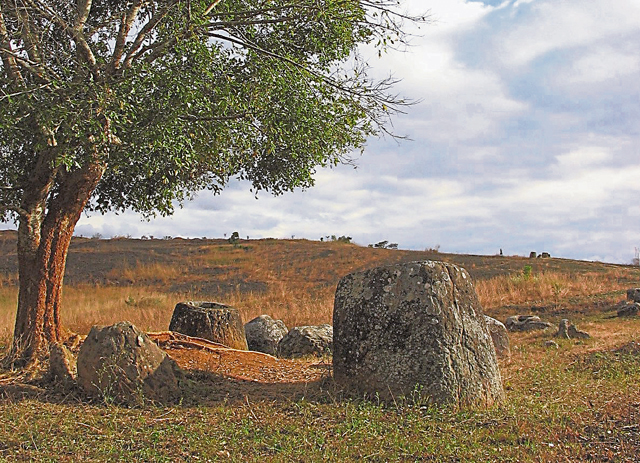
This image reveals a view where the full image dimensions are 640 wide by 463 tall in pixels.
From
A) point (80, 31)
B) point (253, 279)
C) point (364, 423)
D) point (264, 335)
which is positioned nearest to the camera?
point (364, 423)

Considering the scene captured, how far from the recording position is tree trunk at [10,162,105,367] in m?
12.0

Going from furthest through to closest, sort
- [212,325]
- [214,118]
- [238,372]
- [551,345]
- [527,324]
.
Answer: [527,324] < [551,345] < [212,325] < [214,118] < [238,372]

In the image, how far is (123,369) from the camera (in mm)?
8898

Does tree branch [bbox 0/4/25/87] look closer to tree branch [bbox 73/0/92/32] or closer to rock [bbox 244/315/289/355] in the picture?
tree branch [bbox 73/0/92/32]

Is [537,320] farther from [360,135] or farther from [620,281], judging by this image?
[620,281]

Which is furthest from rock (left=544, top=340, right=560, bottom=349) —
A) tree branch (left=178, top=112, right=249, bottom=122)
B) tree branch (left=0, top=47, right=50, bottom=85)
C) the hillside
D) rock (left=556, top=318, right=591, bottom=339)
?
tree branch (left=0, top=47, right=50, bottom=85)

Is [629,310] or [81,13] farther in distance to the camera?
[629,310]

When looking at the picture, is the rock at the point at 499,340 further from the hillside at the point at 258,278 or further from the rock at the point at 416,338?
the hillside at the point at 258,278

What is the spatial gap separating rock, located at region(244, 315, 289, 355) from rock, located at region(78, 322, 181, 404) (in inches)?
237

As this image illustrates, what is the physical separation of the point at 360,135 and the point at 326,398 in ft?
23.0

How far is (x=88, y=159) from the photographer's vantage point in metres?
10.8

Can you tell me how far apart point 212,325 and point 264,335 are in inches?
89.1

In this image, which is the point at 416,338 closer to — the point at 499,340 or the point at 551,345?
the point at 499,340

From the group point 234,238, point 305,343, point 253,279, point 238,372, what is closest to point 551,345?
point 305,343
